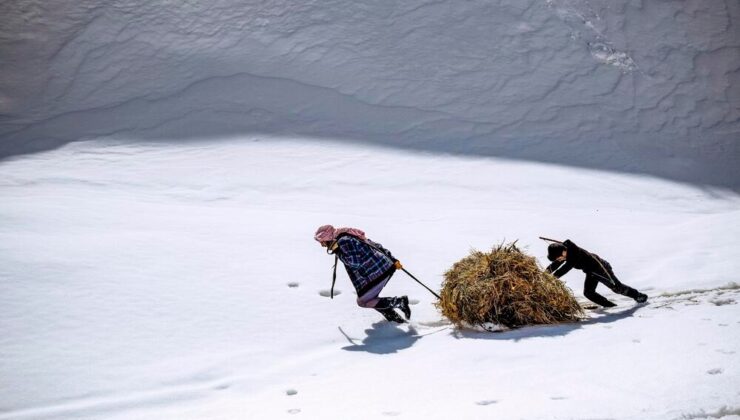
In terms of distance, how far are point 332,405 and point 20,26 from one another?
41.0 feet

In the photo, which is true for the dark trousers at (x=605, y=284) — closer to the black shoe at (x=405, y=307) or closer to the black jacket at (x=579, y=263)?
the black jacket at (x=579, y=263)

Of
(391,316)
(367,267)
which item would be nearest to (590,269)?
(391,316)

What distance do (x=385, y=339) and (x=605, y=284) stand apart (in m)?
1.57

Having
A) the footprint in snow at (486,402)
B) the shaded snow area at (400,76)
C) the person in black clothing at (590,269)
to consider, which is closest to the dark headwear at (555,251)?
the person in black clothing at (590,269)

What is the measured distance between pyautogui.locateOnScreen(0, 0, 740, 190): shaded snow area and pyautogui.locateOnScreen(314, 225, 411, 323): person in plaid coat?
613 cm

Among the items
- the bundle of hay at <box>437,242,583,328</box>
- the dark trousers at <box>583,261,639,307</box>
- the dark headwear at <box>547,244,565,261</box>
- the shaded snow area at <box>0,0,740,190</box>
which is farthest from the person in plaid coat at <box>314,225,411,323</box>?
the shaded snow area at <box>0,0,740,190</box>

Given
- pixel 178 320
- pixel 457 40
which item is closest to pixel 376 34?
pixel 457 40

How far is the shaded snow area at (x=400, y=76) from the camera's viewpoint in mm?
11078

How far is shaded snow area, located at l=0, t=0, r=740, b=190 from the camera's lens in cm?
1108

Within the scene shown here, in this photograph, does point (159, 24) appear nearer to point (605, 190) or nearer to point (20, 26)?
point (20, 26)

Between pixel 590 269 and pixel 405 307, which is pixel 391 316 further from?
pixel 590 269

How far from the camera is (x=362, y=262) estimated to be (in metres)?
4.65

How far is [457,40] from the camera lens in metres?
12.7

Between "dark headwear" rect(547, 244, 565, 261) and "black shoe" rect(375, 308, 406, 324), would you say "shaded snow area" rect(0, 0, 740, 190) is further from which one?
"black shoe" rect(375, 308, 406, 324)
